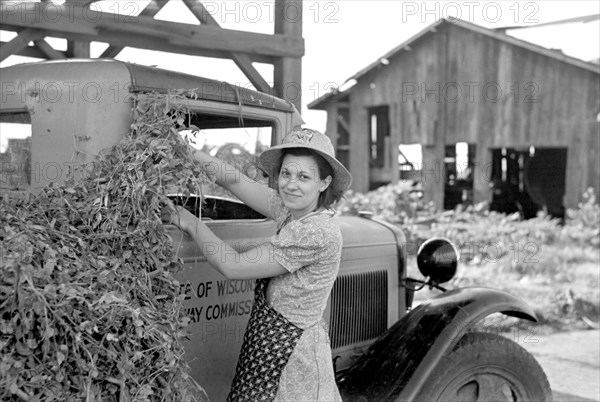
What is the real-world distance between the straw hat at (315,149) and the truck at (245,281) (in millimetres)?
311

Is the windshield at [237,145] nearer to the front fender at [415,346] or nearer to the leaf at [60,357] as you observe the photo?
the front fender at [415,346]

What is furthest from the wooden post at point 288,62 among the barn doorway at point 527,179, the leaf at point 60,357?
the barn doorway at point 527,179

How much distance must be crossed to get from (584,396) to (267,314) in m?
4.02

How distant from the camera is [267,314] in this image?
279 centimetres

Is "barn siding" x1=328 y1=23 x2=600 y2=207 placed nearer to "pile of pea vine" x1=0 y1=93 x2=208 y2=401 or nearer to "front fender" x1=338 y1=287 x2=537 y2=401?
"front fender" x1=338 y1=287 x2=537 y2=401

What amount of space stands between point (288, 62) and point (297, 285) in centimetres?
380

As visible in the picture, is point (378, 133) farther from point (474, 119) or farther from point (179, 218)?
point (179, 218)

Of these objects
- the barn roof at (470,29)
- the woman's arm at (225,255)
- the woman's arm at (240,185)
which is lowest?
the woman's arm at (225,255)

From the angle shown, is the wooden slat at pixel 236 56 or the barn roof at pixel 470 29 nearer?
the wooden slat at pixel 236 56

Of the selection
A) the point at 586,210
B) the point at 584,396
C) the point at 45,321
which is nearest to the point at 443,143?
the point at 586,210

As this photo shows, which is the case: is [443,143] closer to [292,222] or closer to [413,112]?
[413,112]

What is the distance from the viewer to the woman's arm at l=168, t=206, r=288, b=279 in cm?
255

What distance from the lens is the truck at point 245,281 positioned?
279 cm

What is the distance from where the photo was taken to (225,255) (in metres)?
2.58
